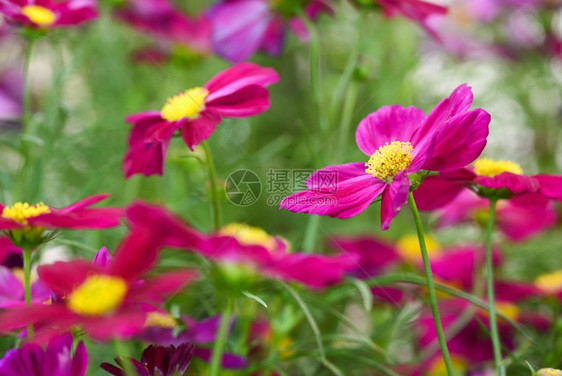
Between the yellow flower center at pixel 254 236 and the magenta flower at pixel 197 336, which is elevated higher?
the yellow flower center at pixel 254 236

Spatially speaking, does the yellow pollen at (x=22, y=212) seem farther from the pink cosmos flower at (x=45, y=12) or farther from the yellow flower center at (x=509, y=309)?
the yellow flower center at (x=509, y=309)

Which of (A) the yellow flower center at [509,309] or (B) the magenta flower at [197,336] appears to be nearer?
(B) the magenta flower at [197,336]

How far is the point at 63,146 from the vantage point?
1.46 feet

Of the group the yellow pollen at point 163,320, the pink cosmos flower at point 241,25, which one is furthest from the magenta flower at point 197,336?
the pink cosmos flower at point 241,25

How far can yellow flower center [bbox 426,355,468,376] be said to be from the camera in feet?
1.45

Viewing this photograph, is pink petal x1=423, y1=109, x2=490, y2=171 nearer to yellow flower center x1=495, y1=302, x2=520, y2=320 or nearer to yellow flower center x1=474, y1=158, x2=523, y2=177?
yellow flower center x1=474, y1=158, x2=523, y2=177

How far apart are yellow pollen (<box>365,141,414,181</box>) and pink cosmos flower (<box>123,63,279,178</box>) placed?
0.06m

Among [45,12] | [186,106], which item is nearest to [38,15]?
[45,12]

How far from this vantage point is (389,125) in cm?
30

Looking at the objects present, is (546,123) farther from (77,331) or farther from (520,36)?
(77,331)

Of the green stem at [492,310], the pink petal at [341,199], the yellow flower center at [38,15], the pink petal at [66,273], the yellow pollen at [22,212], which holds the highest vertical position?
the yellow flower center at [38,15]

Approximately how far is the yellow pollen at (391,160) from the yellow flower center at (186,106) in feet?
0.28

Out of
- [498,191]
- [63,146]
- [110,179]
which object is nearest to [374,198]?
[498,191]

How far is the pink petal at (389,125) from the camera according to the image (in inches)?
11.5
